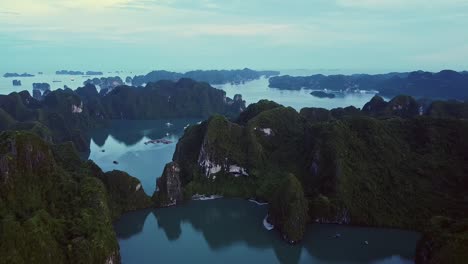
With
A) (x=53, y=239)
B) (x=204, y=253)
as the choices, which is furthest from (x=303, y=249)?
(x=53, y=239)

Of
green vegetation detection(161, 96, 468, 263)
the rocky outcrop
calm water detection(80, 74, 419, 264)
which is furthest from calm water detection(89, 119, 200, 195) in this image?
calm water detection(80, 74, 419, 264)

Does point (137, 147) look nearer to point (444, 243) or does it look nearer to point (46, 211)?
point (46, 211)

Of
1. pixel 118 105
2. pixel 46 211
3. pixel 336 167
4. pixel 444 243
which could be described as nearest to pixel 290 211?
pixel 336 167

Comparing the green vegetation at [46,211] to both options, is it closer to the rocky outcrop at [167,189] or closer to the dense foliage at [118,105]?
the rocky outcrop at [167,189]

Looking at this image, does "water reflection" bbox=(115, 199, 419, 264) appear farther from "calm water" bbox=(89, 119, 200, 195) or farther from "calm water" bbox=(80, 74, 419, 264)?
"calm water" bbox=(89, 119, 200, 195)

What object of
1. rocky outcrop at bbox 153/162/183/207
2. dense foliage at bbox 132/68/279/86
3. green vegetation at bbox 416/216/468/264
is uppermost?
dense foliage at bbox 132/68/279/86
